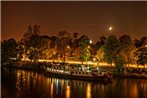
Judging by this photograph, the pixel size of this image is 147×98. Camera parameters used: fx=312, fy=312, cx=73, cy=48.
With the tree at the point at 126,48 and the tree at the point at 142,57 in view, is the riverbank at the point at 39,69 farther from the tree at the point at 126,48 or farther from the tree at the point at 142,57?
the tree at the point at 126,48

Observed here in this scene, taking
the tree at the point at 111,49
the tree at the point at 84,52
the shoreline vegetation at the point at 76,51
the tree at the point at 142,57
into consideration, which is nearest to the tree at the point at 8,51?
the shoreline vegetation at the point at 76,51

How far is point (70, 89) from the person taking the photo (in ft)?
74.3

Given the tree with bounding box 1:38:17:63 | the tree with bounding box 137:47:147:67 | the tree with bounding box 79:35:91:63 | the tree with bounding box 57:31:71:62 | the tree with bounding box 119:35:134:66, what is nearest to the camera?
the tree with bounding box 137:47:147:67

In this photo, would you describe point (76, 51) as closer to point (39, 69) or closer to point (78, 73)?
point (39, 69)

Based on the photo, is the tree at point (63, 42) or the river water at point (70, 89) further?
the tree at point (63, 42)

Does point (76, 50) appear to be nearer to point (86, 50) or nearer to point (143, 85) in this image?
point (86, 50)

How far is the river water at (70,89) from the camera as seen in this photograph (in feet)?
67.1

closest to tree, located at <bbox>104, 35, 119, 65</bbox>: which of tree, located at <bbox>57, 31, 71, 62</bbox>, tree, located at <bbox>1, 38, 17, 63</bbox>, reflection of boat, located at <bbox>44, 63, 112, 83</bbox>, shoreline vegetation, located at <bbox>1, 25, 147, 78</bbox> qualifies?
Answer: shoreline vegetation, located at <bbox>1, 25, 147, 78</bbox>

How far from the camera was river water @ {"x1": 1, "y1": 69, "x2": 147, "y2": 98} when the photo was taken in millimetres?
20438

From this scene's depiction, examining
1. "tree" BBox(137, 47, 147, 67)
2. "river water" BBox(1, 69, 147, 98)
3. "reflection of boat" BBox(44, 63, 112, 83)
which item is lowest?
"river water" BBox(1, 69, 147, 98)

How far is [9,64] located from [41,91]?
69.5ft

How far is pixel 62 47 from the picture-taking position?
125 ft

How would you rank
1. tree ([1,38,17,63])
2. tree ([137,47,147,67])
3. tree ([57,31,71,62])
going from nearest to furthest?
tree ([137,47,147,67])
tree ([57,31,71,62])
tree ([1,38,17,63])

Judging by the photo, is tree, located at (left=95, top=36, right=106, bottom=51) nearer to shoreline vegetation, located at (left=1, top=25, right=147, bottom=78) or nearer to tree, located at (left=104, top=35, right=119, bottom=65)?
shoreline vegetation, located at (left=1, top=25, right=147, bottom=78)
